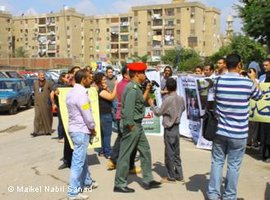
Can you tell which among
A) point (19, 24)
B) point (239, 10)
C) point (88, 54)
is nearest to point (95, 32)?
point (88, 54)

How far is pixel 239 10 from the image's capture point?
22.6 meters

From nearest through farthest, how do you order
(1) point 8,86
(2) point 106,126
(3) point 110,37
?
(2) point 106,126
(1) point 8,86
(3) point 110,37

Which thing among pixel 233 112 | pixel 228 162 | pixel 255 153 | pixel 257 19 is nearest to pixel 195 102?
pixel 255 153

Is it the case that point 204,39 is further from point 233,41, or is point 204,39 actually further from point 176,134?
point 176,134

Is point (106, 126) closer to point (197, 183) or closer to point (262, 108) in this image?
point (197, 183)

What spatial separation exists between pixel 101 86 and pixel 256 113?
302 cm

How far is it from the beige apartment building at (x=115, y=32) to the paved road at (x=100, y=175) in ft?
325

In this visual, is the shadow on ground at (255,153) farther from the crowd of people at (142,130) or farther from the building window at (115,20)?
the building window at (115,20)

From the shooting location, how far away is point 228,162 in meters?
5.75

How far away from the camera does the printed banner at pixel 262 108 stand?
8523 mm

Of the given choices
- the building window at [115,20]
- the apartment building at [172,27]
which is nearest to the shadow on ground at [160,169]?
the apartment building at [172,27]

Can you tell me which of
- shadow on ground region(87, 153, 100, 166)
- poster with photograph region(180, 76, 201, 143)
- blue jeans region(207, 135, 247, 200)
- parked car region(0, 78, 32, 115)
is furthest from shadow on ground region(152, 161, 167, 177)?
parked car region(0, 78, 32, 115)

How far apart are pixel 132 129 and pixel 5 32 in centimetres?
13176

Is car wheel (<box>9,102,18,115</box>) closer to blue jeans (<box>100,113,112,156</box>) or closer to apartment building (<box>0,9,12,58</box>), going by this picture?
blue jeans (<box>100,113,112,156</box>)
